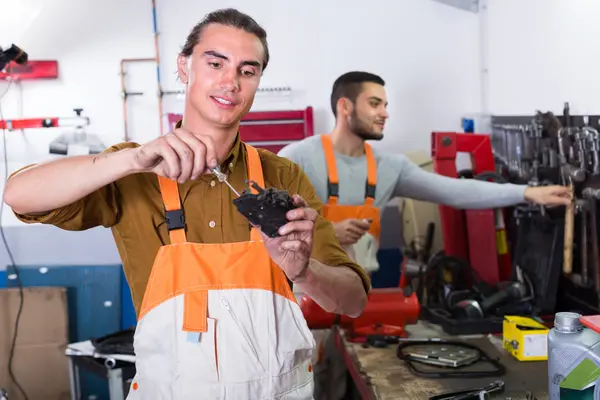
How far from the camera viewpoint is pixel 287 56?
12.6 ft

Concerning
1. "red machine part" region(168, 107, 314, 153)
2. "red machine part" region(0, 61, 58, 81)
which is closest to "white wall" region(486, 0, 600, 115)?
"red machine part" region(168, 107, 314, 153)

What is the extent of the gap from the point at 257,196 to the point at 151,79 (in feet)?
9.23

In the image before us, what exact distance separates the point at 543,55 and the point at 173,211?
2.17 metres

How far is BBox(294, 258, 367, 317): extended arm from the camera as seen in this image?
1.41m

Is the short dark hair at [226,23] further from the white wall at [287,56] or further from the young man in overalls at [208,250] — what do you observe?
the white wall at [287,56]

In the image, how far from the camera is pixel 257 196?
120 centimetres

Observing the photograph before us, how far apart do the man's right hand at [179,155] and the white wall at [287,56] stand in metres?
2.66

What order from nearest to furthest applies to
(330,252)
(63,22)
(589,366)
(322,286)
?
(589,366)
(322,286)
(330,252)
(63,22)

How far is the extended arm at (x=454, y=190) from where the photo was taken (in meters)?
2.80

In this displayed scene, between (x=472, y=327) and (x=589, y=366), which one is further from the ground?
(x=589, y=366)

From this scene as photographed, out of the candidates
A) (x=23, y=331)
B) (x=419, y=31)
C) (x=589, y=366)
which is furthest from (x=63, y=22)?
(x=589, y=366)

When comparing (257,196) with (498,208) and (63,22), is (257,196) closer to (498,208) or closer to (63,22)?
(498,208)

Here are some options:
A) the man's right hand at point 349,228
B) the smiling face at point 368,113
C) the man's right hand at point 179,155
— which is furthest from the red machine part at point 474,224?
the man's right hand at point 179,155

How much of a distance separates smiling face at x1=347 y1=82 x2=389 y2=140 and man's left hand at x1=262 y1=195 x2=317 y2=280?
1.79 m
